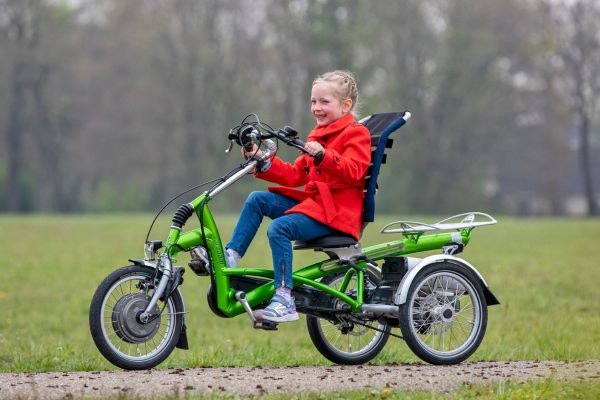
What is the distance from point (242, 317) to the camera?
48.7 feet

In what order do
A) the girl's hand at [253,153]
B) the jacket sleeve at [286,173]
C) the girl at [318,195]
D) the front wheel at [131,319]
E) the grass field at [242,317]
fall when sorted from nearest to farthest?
1. the front wheel at [131,319]
2. the girl at [318,195]
3. the girl's hand at [253,153]
4. the jacket sleeve at [286,173]
5. the grass field at [242,317]

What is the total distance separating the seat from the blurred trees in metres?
44.9

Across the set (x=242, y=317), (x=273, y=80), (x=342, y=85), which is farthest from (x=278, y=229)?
(x=273, y=80)

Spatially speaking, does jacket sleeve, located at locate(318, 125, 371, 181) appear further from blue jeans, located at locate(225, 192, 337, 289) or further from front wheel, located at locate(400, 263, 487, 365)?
front wheel, located at locate(400, 263, 487, 365)

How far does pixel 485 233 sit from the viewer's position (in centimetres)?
3216

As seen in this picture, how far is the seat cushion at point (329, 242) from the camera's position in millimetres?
7027

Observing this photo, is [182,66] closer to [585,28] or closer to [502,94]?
[502,94]

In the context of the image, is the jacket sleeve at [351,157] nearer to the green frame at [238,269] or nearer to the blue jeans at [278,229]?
the blue jeans at [278,229]

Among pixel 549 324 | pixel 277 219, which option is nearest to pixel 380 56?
pixel 549 324

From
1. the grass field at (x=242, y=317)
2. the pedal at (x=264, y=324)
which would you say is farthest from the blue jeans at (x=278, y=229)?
the grass field at (x=242, y=317)

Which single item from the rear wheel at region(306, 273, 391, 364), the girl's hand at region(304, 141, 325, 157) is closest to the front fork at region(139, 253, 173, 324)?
the girl's hand at region(304, 141, 325, 157)

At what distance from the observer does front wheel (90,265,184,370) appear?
641 cm

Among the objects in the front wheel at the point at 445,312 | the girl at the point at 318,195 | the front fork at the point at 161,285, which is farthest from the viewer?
the front wheel at the point at 445,312

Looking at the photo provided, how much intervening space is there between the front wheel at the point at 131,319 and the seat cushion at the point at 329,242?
90 cm
